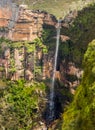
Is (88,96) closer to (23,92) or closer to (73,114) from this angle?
(73,114)

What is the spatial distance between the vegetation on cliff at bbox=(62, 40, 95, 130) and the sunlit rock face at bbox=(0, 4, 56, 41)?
11.2 m

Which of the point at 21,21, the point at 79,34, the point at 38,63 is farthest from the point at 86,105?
the point at 38,63

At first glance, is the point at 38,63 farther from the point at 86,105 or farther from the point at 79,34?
the point at 86,105

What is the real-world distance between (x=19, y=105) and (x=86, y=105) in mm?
11466

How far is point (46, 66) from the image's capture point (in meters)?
21.1

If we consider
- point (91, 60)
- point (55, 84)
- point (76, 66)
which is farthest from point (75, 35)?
point (91, 60)

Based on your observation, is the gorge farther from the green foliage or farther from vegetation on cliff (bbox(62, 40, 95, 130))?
vegetation on cliff (bbox(62, 40, 95, 130))

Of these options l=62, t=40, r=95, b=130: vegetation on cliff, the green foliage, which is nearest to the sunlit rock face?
the green foliage

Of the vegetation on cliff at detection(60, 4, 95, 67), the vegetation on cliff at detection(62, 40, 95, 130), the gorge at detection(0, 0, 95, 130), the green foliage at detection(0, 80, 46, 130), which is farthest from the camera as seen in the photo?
the gorge at detection(0, 0, 95, 130)

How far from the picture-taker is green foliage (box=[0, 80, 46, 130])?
19.6m

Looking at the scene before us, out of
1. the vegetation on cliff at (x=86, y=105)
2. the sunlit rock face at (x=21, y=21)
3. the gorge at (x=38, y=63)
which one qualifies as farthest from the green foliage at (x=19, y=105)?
the vegetation on cliff at (x=86, y=105)

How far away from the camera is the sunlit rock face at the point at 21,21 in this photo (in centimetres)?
2031

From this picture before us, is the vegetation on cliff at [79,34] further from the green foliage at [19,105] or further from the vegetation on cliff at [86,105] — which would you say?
the vegetation on cliff at [86,105]

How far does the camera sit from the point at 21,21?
66.9 feet
